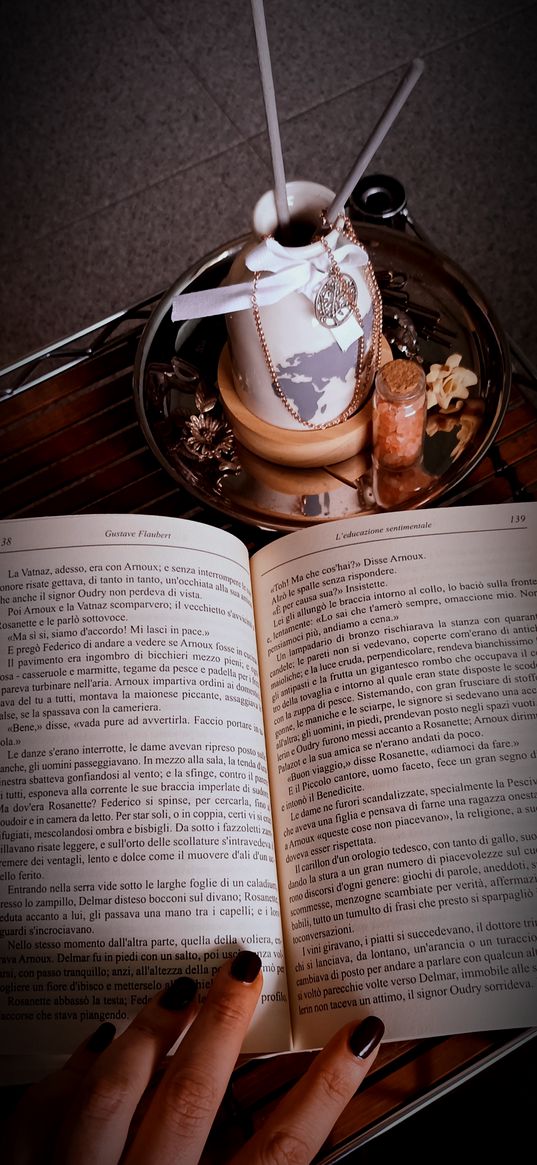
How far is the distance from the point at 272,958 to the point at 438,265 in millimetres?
572

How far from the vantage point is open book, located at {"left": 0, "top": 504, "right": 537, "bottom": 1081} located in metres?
0.55

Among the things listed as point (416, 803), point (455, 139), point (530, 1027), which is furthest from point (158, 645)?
point (455, 139)

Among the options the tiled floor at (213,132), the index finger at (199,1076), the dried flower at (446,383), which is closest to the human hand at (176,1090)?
the index finger at (199,1076)

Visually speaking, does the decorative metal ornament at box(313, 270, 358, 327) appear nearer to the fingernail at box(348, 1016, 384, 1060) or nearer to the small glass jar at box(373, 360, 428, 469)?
the small glass jar at box(373, 360, 428, 469)

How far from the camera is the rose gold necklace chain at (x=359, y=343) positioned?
0.59 meters

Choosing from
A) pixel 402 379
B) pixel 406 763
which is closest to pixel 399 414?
pixel 402 379

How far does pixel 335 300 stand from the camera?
23.2 inches

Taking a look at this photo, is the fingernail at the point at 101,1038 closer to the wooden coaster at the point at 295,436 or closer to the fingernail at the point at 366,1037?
the fingernail at the point at 366,1037

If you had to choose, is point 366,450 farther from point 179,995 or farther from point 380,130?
point 179,995

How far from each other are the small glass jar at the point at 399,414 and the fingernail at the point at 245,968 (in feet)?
1.20

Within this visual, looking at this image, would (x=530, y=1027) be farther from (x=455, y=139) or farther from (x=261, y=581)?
(x=455, y=139)

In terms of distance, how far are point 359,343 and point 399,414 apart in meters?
0.06

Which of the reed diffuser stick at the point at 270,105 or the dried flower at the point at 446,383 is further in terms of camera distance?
the dried flower at the point at 446,383

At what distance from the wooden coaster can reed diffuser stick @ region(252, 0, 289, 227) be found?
14 centimetres
